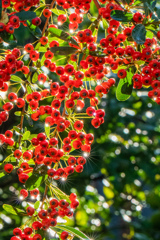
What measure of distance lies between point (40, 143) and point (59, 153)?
3.8 inches

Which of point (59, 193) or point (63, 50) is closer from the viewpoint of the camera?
point (63, 50)

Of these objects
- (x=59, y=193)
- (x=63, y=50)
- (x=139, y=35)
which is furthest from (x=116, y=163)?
(x=139, y=35)

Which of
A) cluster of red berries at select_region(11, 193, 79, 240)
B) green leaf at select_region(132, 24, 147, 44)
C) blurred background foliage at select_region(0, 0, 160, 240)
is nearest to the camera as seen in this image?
green leaf at select_region(132, 24, 147, 44)

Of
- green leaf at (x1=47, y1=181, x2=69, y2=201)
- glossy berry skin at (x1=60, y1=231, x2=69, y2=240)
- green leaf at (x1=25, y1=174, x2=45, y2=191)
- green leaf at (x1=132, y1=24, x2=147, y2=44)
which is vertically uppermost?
green leaf at (x1=132, y1=24, x2=147, y2=44)

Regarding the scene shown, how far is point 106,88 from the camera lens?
1489 mm

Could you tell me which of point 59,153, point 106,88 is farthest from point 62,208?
point 106,88

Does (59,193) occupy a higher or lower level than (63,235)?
higher

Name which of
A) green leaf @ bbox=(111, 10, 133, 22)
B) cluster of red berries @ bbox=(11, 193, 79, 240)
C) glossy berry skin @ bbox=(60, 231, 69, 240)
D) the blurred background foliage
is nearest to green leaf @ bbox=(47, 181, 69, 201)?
cluster of red berries @ bbox=(11, 193, 79, 240)

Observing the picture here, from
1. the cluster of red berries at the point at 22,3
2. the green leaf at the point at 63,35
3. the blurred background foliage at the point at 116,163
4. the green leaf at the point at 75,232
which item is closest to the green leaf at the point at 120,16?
the green leaf at the point at 63,35

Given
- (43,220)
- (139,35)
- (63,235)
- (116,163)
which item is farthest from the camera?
(116,163)

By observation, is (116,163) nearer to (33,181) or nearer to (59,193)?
(59,193)

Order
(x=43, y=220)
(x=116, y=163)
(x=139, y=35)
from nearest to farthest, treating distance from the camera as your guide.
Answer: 1. (x=139, y=35)
2. (x=43, y=220)
3. (x=116, y=163)

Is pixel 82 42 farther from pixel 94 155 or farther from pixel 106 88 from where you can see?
pixel 94 155

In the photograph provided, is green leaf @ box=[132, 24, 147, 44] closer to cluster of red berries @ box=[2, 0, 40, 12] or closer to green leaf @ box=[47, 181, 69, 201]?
cluster of red berries @ box=[2, 0, 40, 12]
